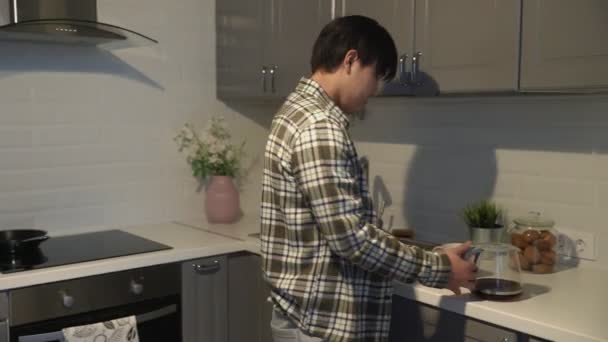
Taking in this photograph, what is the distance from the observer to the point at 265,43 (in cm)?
280

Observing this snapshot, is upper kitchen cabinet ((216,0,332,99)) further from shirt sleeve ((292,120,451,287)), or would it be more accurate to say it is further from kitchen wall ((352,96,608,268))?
shirt sleeve ((292,120,451,287))

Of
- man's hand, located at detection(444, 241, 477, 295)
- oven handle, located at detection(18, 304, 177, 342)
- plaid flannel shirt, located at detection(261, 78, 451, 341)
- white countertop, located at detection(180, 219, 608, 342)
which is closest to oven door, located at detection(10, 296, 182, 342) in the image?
oven handle, located at detection(18, 304, 177, 342)

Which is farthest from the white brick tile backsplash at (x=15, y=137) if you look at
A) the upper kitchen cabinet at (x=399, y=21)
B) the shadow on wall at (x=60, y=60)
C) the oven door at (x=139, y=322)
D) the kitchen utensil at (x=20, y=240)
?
the upper kitchen cabinet at (x=399, y=21)

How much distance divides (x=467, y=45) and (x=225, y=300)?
4.24 feet

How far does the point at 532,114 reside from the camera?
2.30m

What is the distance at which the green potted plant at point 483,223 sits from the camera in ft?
7.34

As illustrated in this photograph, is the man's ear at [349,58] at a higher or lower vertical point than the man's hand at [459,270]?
higher

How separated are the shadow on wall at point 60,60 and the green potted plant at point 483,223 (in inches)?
58.6

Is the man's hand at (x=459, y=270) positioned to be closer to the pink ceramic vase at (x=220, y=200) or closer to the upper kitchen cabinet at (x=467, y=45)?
the upper kitchen cabinet at (x=467, y=45)

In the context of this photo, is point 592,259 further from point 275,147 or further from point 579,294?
point 275,147

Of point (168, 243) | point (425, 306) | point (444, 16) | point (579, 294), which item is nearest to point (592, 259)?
point (579, 294)

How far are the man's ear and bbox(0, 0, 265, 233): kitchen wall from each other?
1.41 metres

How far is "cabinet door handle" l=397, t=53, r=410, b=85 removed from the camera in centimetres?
220

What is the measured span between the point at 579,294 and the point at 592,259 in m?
0.31
